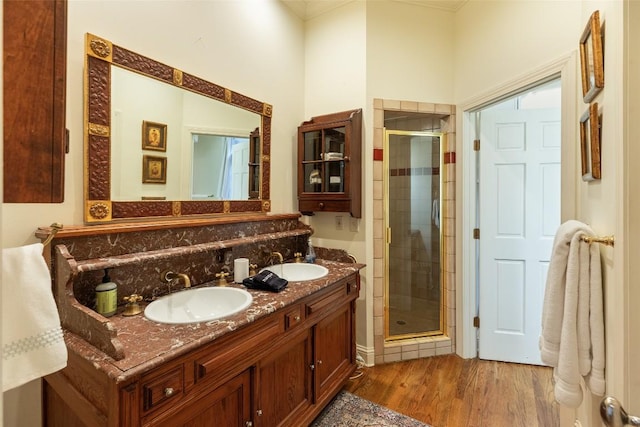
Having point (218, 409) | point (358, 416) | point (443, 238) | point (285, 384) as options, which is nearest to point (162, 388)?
point (218, 409)

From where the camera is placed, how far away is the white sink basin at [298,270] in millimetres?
2034

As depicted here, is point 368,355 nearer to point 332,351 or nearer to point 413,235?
point 332,351

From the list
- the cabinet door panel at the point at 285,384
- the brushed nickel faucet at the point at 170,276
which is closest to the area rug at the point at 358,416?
the cabinet door panel at the point at 285,384

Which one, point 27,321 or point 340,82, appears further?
point 340,82

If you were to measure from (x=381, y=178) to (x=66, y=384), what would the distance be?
218 centimetres

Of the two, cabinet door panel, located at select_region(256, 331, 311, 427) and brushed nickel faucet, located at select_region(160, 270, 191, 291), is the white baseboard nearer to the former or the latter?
cabinet door panel, located at select_region(256, 331, 311, 427)

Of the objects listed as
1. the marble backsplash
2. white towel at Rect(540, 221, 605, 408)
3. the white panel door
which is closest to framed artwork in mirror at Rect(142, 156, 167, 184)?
the marble backsplash

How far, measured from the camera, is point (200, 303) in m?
1.53

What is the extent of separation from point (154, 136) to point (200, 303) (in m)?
0.91

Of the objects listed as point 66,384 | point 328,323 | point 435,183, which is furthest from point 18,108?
point 435,183

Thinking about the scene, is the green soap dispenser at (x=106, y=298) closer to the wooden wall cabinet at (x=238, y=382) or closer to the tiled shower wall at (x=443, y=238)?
the wooden wall cabinet at (x=238, y=382)

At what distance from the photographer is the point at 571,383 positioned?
0.98 m

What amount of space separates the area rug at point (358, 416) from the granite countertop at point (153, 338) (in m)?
0.94

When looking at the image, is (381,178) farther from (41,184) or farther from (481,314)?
(41,184)
